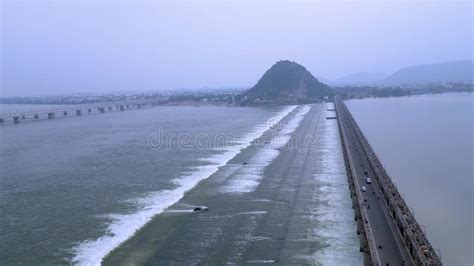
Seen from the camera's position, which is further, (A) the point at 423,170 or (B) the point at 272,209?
(A) the point at 423,170

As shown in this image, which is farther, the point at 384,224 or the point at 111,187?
the point at 111,187

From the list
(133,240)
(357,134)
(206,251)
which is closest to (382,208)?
(206,251)

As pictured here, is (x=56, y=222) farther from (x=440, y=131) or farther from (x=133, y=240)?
(x=440, y=131)

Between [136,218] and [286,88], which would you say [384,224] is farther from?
[286,88]

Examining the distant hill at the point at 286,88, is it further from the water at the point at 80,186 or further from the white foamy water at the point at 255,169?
the white foamy water at the point at 255,169

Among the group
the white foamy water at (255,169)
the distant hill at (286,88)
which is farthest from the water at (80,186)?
the distant hill at (286,88)

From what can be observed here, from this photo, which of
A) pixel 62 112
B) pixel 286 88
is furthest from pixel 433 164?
pixel 286 88

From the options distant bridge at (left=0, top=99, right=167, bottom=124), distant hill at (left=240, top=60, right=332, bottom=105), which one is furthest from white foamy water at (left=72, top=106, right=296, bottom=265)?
distant hill at (left=240, top=60, right=332, bottom=105)
